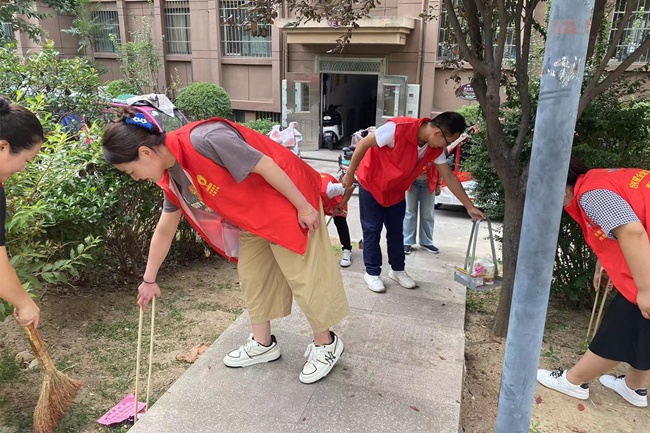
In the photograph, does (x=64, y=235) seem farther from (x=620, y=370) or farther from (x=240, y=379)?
(x=620, y=370)

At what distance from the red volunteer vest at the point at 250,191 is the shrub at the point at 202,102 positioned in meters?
11.7

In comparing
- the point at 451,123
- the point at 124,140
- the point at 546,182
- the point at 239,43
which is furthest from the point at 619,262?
the point at 239,43

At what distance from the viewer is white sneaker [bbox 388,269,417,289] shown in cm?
388

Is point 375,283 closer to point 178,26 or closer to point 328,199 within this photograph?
point 328,199

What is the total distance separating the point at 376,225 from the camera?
3.83 metres

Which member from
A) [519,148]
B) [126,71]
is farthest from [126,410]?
[126,71]

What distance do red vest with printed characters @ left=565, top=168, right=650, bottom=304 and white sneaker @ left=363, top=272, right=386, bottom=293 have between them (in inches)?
66.0

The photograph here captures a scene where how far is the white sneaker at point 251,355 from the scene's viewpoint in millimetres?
2693

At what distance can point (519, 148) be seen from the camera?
2961 mm

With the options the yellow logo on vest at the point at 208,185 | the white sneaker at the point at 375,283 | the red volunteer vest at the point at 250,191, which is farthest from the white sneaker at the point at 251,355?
the white sneaker at the point at 375,283

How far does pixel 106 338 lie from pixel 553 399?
272 cm

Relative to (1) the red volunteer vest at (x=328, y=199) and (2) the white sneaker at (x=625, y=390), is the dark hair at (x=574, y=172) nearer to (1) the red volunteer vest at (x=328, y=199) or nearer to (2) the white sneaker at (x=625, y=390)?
(2) the white sneaker at (x=625, y=390)

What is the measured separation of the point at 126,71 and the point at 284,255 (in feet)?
52.1

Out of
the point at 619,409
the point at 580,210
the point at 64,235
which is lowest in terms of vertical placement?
the point at 619,409
